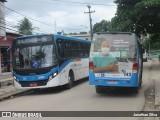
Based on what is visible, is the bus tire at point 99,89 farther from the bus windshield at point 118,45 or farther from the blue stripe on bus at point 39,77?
the blue stripe on bus at point 39,77

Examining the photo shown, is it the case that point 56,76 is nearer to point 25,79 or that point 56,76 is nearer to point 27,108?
point 25,79

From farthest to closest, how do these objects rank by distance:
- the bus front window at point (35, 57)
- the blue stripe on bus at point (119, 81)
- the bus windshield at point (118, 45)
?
the bus front window at point (35, 57), the bus windshield at point (118, 45), the blue stripe on bus at point (119, 81)

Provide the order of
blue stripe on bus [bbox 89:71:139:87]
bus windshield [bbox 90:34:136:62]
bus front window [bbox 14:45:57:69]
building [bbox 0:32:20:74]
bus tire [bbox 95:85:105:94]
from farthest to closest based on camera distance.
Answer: building [bbox 0:32:20:74] < bus front window [bbox 14:45:57:69] < bus tire [bbox 95:85:105:94] < bus windshield [bbox 90:34:136:62] < blue stripe on bus [bbox 89:71:139:87]

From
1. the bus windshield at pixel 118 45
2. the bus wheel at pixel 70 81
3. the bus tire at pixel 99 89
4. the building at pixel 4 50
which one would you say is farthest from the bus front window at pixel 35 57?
the building at pixel 4 50

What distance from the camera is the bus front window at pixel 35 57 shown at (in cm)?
1534

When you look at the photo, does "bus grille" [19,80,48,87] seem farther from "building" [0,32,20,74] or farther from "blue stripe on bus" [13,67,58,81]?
"building" [0,32,20,74]

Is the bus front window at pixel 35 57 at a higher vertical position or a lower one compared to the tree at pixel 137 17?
lower

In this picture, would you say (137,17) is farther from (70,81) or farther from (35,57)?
(35,57)

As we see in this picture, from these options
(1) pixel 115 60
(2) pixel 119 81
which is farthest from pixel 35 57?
(2) pixel 119 81

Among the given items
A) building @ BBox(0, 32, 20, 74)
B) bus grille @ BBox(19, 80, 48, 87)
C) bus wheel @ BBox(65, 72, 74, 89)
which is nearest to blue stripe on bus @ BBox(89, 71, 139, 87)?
bus grille @ BBox(19, 80, 48, 87)

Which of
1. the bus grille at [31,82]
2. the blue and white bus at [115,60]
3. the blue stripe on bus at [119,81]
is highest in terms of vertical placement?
the blue and white bus at [115,60]

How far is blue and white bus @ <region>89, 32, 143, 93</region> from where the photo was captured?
13156 mm

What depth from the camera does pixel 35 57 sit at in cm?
1541

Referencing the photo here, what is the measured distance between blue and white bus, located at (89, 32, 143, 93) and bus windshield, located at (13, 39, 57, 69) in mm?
2492
